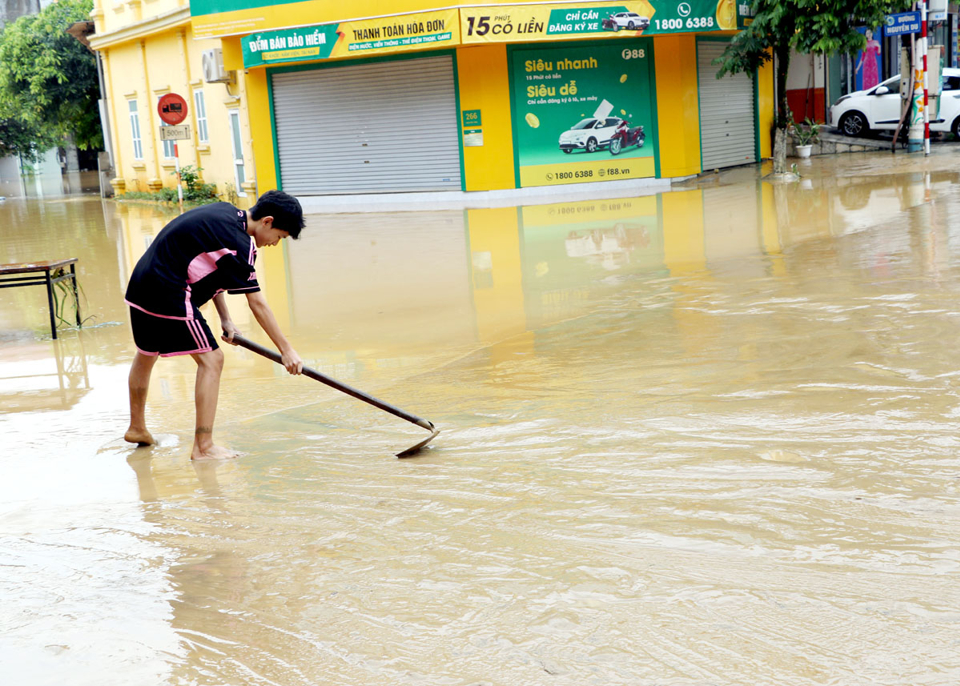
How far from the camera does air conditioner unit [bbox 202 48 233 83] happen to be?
2023cm

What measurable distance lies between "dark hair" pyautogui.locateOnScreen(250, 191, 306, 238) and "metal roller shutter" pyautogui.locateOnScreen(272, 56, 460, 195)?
48.0 ft

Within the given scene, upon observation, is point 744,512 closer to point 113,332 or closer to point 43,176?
point 113,332

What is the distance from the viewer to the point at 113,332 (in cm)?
852

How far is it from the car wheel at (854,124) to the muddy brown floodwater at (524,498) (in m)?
15.5

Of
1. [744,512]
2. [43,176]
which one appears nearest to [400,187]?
→ [744,512]

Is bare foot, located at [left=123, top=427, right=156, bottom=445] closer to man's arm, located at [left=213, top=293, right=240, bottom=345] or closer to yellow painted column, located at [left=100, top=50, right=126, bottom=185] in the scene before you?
man's arm, located at [left=213, top=293, right=240, bottom=345]

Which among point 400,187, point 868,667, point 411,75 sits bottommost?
point 868,667

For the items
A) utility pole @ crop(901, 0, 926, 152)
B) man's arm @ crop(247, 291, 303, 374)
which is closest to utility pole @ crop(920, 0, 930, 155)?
utility pole @ crop(901, 0, 926, 152)

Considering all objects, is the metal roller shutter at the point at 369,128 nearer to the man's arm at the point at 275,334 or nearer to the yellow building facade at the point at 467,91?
the yellow building facade at the point at 467,91

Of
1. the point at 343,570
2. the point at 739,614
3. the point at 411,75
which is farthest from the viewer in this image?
the point at 411,75

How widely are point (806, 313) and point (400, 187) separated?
13.5 metres

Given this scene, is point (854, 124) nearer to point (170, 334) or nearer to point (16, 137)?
point (170, 334)

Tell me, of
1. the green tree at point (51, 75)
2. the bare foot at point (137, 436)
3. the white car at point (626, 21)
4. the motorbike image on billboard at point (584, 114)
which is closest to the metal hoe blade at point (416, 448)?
the bare foot at point (137, 436)

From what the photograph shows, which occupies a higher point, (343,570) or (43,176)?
(43,176)
